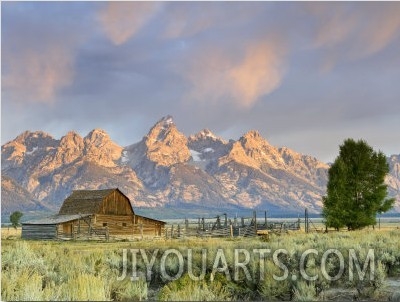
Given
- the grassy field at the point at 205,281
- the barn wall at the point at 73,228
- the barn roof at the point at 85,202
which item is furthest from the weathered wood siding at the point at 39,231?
the grassy field at the point at 205,281

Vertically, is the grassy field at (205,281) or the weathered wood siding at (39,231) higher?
the grassy field at (205,281)

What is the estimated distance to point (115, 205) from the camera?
65.7 meters

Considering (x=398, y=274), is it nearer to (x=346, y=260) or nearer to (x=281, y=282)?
(x=346, y=260)

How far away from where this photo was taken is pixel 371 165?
4247cm

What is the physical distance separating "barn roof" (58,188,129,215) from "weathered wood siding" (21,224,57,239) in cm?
565

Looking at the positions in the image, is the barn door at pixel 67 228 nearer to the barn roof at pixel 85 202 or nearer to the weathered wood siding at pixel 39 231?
the weathered wood siding at pixel 39 231

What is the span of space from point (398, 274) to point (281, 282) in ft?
17.7

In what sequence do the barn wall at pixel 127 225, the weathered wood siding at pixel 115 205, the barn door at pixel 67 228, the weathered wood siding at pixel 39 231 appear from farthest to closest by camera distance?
the weathered wood siding at pixel 115 205 → the barn wall at pixel 127 225 → the barn door at pixel 67 228 → the weathered wood siding at pixel 39 231

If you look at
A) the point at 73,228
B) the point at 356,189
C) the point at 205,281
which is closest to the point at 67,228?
the point at 73,228

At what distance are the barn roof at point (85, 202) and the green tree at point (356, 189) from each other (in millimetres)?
30882

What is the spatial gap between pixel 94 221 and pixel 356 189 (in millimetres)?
31607

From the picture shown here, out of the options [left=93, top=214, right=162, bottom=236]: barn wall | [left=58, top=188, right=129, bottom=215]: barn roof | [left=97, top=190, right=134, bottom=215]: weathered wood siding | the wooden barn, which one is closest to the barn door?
the wooden barn

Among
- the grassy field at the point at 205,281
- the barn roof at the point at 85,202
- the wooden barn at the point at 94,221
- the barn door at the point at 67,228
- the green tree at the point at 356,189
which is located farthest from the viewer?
the barn roof at the point at 85,202

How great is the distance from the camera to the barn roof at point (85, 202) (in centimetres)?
6378
